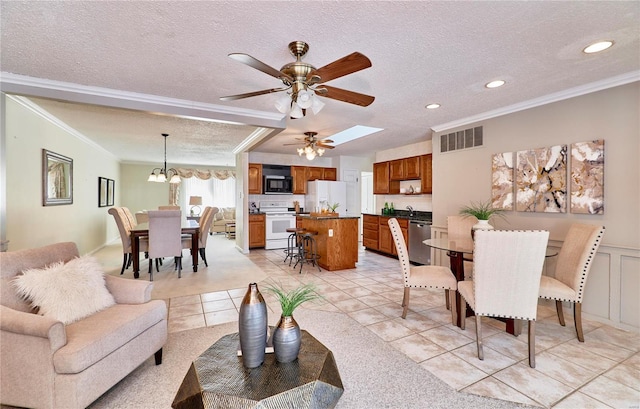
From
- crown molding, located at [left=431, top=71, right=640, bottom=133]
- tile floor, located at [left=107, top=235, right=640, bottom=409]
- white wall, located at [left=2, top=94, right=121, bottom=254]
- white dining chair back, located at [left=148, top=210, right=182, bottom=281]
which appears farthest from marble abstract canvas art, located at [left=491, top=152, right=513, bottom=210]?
white wall, located at [left=2, top=94, right=121, bottom=254]

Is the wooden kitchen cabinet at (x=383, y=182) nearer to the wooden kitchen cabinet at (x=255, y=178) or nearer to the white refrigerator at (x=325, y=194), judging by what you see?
the white refrigerator at (x=325, y=194)

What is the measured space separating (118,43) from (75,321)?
198 centimetres

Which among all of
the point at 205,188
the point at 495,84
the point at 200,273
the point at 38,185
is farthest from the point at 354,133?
the point at 205,188

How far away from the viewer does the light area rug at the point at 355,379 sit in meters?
1.71

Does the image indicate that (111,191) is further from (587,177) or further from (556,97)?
(587,177)

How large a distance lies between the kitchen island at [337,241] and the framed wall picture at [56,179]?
12.7 feet

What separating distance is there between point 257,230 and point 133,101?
4106 mm

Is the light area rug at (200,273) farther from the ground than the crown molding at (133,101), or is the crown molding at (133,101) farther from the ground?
the crown molding at (133,101)

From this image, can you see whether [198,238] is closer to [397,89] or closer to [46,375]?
[46,375]

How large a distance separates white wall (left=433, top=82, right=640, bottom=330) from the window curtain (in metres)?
8.93

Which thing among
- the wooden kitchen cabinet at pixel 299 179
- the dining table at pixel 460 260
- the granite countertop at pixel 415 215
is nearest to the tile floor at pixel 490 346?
the dining table at pixel 460 260

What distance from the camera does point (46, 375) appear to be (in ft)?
4.90

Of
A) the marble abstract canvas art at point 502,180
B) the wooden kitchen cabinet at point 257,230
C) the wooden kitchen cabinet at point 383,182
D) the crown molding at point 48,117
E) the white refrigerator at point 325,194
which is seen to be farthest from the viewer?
the white refrigerator at point 325,194

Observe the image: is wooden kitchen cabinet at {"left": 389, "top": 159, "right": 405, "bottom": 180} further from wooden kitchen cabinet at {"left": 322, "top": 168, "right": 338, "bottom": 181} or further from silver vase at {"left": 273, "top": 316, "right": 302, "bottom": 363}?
silver vase at {"left": 273, "top": 316, "right": 302, "bottom": 363}
